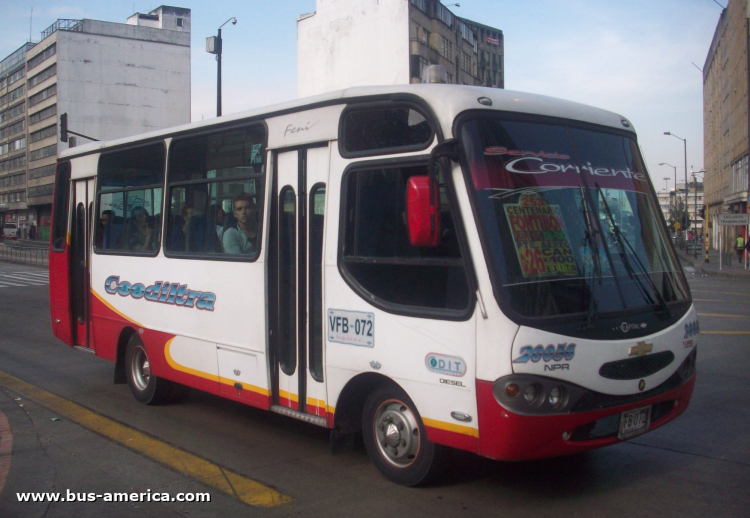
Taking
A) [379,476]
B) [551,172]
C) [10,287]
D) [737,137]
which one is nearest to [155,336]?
[379,476]

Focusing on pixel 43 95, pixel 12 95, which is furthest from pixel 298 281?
pixel 12 95

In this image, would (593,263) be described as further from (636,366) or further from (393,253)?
(393,253)

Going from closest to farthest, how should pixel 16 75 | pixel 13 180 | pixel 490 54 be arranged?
pixel 16 75, pixel 13 180, pixel 490 54

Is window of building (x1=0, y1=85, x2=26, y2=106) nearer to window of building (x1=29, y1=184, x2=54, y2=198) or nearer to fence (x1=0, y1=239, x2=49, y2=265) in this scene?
window of building (x1=29, y1=184, x2=54, y2=198)

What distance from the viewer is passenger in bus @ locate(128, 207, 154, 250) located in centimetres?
828

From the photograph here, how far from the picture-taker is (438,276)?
501cm

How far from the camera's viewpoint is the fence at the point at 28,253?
42906 millimetres

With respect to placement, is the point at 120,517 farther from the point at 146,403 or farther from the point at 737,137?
the point at 737,137

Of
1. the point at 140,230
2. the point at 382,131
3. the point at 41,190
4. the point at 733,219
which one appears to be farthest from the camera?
the point at 41,190

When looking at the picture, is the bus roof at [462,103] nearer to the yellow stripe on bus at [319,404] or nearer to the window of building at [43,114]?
the yellow stripe on bus at [319,404]

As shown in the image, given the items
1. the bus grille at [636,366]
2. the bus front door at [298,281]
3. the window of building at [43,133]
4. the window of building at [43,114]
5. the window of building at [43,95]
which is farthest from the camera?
the window of building at [43,133]

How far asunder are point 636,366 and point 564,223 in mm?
1102

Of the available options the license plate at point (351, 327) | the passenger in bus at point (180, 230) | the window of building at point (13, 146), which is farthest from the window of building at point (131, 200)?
the window of building at point (13, 146)

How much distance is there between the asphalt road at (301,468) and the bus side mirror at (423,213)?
1.70m
